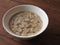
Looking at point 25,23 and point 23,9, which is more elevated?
point 23,9

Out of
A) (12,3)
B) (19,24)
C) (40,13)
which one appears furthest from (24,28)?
(12,3)

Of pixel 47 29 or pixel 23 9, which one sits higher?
pixel 23 9

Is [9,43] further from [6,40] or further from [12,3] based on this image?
[12,3]
